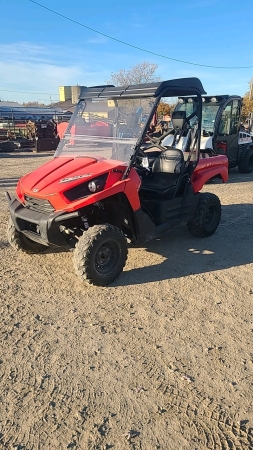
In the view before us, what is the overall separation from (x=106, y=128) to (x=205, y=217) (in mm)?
2035

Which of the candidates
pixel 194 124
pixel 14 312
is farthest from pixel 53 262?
pixel 194 124

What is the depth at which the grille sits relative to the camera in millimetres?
3910

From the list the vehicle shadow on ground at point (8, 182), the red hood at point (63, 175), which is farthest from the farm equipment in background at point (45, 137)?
the red hood at point (63, 175)

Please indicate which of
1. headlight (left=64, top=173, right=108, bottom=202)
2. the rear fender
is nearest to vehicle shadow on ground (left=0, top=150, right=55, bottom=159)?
the rear fender

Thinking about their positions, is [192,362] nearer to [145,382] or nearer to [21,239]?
[145,382]

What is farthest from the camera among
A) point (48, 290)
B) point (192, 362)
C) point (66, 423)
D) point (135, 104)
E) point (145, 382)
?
point (135, 104)

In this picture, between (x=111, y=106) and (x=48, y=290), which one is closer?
(x=48, y=290)

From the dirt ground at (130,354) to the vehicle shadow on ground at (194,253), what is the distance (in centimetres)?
3

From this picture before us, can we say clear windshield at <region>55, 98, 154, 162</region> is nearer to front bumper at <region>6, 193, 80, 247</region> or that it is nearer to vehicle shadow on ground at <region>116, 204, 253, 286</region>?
front bumper at <region>6, 193, 80, 247</region>

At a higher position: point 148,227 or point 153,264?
point 148,227

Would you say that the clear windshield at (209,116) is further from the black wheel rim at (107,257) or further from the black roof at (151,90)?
→ the black wheel rim at (107,257)

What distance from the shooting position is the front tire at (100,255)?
3832 mm

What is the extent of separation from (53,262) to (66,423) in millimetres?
2507

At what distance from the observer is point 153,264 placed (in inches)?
186
